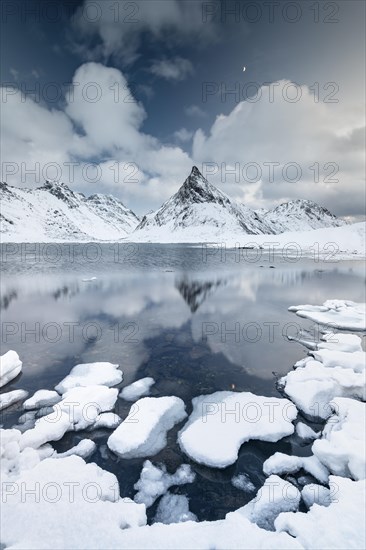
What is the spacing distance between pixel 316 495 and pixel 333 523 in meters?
0.90

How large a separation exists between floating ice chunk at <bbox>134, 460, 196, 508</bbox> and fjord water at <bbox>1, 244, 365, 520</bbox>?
181 mm

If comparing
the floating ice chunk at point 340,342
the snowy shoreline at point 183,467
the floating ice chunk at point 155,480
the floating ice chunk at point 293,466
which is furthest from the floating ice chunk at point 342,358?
the floating ice chunk at point 155,480

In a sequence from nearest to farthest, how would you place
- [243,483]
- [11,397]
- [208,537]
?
1. [208,537]
2. [243,483]
3. [11,397]

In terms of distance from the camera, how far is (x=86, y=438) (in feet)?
28.8

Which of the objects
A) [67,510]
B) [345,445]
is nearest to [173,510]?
[67,510]

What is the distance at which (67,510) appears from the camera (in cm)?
618

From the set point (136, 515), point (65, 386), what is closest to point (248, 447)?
point (136, 515)

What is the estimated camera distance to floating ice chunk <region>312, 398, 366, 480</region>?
24.2ft

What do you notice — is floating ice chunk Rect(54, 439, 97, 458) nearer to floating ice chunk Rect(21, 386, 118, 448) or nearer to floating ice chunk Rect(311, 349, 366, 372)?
floating ice chunk Rect(21, 386, 118, 448)

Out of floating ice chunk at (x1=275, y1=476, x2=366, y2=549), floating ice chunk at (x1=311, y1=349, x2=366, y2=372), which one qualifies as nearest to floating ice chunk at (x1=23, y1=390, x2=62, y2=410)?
floating ice chunk at (x1=275, y1=476, x2=366, y2=549)

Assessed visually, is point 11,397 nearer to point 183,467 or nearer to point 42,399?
point 42,399

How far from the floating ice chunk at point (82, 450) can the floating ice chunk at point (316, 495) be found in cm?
574

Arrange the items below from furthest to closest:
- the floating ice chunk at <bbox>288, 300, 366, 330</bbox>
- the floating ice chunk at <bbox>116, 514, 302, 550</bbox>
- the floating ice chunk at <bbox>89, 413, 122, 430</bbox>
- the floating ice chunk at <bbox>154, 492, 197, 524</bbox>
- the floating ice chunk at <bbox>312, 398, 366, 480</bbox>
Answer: the floating ice chunk at <bbox>288, 300, 366, 330</bbox> → the floating ice chunk at <bbox>89, 413, 122, 430</bbox> → the floating ice chunk at <bbox>312, 398, 366, 480</bbox> → the floating ice chunk at <bbox>154, 492, 197, 524</bbox> → the floating ice chunk at <bbox>116, 514, 302, 550</bbox>

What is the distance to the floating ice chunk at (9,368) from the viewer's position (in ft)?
38.7
